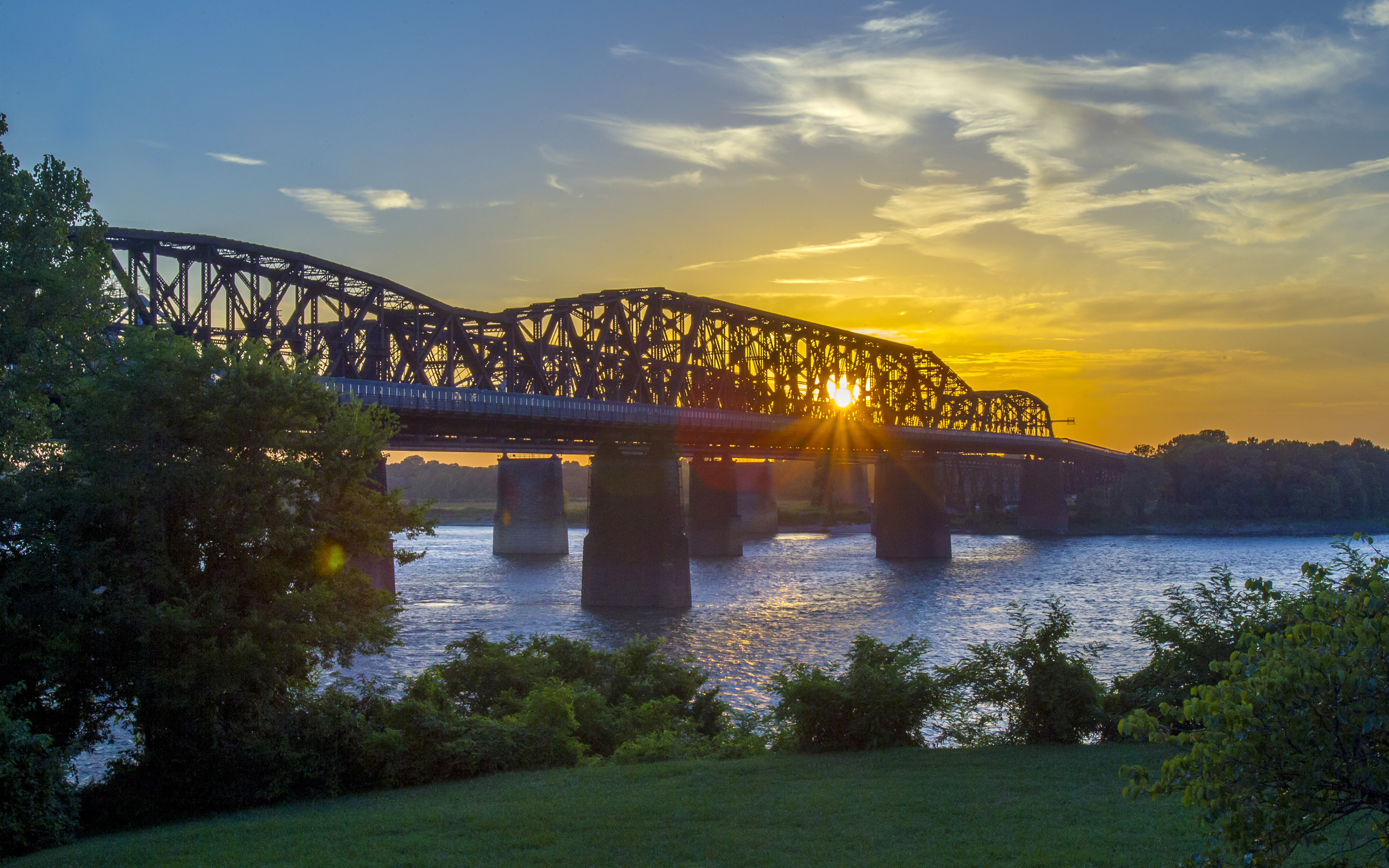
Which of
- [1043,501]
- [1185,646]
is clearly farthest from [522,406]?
[1043,501]

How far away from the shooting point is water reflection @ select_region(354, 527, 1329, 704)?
44406mm

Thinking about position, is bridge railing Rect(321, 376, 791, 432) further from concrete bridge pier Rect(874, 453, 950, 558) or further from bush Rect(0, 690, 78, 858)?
concrete bridge pier Rect(874, 453, 950, 558)

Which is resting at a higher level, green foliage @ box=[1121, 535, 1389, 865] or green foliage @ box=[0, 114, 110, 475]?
green foliage @ box=[0, 114, 110, 475]

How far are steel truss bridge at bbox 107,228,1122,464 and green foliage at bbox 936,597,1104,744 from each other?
15.3 meters

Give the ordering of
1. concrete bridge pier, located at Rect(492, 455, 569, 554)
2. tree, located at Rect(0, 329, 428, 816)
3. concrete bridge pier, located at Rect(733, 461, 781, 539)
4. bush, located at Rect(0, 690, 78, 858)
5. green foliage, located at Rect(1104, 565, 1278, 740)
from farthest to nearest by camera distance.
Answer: concrete bridge pier, located at Rect(733, 461, 781, 539), concrete bridge pier, located at Rect(492, 455, 569, 554), green foliage, located at Rect(1104, 565, 1278, 740), tree, located at Rect(0, 329, 428, 816), bush, located at Rect(0, 690, 78, 858)

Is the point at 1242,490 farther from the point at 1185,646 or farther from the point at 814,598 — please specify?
the point at 1185,646

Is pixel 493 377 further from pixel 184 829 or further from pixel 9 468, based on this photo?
pixel 184 829

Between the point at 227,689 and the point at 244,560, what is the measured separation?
2.51m

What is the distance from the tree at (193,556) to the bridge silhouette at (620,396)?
2.57 meters

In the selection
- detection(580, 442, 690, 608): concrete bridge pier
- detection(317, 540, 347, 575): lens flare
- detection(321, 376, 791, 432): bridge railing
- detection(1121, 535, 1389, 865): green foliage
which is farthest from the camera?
detection(580, 442, 690, 608): concrete bridge pier

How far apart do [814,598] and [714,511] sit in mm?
42622

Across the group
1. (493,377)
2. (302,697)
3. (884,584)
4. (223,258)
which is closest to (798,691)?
(302,697)

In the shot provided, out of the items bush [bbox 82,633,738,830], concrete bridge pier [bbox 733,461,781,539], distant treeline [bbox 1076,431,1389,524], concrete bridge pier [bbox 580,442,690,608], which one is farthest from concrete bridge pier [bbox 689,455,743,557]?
bush [bbox 82,633,738,830]

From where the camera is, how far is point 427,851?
12.4 meters
